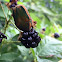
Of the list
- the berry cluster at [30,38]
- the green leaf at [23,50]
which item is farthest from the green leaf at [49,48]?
the berry cluster at [30,38]

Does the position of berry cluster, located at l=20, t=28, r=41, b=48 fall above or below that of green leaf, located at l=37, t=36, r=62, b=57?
above

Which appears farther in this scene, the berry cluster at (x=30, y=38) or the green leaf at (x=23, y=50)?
the green leaf at (x=23, y=50)

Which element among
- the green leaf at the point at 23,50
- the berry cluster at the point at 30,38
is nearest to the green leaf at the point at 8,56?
the green leaf at the point at 23,50

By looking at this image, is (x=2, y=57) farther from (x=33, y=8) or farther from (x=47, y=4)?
(x=47, y=4)

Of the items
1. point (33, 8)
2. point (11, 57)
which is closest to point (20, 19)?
point (11, 57)

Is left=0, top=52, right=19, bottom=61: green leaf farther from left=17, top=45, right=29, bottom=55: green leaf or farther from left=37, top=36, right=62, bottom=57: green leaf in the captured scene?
left=37, top=36, right=62, bottom=57: green leaf

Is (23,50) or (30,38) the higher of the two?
(30,38)

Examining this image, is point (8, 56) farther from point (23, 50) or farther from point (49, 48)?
point (49, 48)

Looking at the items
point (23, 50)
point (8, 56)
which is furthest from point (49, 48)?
point (8, 56)

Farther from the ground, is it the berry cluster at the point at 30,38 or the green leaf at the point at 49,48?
the berry cluster at the point at 30,38

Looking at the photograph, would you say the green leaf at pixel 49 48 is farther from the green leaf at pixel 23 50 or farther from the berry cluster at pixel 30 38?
the berry cluster at pixel 30 38

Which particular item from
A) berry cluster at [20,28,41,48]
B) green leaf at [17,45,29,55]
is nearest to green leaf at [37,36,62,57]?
green leaf at [17,45,29,55]
